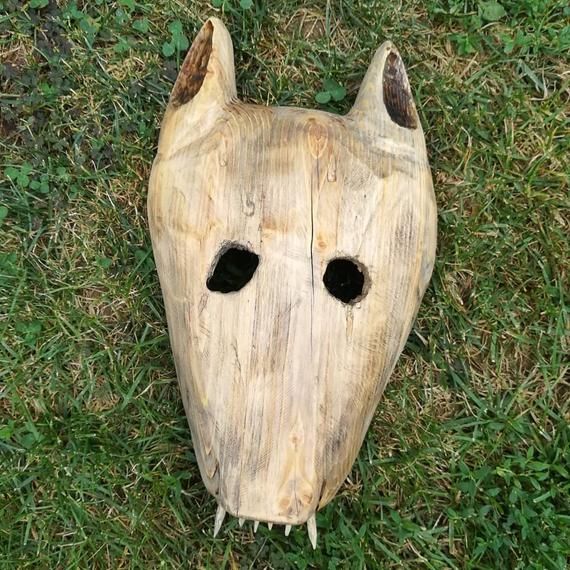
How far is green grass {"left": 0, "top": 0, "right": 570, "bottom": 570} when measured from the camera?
2531mm

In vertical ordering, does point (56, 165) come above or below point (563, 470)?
above

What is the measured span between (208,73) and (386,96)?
53 cm

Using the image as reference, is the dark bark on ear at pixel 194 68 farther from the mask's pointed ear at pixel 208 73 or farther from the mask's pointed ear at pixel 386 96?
the mask's pointed ear at pixel 386 96

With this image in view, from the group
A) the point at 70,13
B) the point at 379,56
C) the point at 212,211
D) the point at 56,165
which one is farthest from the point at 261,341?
the point at 70,13

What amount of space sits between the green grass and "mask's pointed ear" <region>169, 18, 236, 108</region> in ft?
1.23

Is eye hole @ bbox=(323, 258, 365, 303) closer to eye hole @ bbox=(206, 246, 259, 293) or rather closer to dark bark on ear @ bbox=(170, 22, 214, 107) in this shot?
eye hole @ bbox=(206, 246, 259, 293)

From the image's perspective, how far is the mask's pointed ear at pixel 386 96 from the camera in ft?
7.00

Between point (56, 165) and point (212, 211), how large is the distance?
0.94m

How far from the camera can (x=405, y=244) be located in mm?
2033

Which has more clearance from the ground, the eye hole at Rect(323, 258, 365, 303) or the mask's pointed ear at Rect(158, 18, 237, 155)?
the mask's pointed ear at Rect(158, 18, 237, 155)

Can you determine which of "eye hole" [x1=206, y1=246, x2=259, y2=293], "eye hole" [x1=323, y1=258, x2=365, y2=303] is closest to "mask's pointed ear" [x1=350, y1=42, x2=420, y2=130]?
"eye hole" [x1=323, y1=258, x2=365, y2=303]

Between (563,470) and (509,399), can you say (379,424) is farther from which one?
(563,470)

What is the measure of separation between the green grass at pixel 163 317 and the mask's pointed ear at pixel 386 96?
34 centimetres

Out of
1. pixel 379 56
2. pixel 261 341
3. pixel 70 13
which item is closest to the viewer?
pixel 261 341
